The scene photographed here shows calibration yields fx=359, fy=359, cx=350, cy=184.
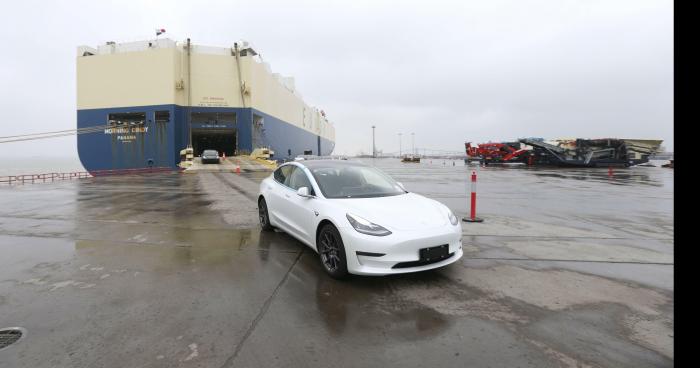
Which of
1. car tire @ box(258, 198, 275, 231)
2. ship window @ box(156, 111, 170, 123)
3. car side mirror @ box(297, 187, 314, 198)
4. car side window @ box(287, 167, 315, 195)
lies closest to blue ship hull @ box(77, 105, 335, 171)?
ship window @ box(156, 111, 170, 123)

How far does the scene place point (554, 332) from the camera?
3.02 m

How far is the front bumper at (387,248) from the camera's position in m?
3.86

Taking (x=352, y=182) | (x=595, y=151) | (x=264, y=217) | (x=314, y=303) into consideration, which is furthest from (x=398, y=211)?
(x=595, y=151)

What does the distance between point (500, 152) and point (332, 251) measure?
44045 millimetres

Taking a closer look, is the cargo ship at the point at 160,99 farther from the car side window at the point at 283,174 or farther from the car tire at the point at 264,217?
the car side window at the point at 283,174

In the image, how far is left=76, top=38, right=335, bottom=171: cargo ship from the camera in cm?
3045

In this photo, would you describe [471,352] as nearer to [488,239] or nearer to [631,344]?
[631,344]

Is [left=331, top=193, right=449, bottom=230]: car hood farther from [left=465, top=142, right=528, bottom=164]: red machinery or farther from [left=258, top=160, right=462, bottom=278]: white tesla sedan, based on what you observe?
[left=465, top=142, right=528, bottom=164]: red machinery

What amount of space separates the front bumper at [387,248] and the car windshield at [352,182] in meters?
1.07

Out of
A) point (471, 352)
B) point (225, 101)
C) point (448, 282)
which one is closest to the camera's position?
point (471, 352)

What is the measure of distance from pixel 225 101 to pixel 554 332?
3430 centimetres

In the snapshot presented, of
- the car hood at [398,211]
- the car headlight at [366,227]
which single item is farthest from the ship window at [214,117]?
the car headlight at [366,227]

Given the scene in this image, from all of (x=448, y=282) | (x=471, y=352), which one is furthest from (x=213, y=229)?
(x=471, y=352)

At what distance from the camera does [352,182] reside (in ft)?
17.8
